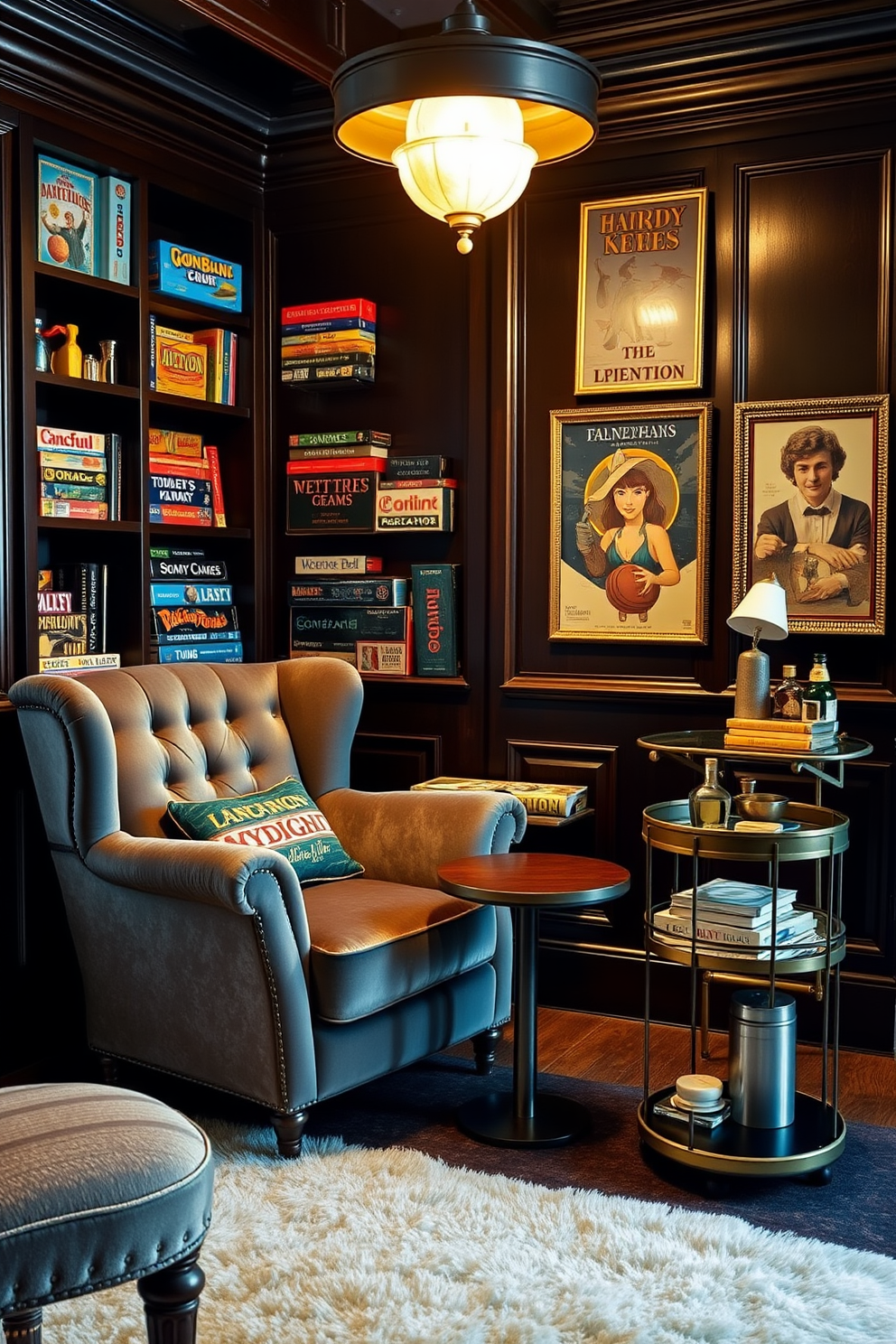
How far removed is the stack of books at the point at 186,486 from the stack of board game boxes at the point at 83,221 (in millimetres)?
575

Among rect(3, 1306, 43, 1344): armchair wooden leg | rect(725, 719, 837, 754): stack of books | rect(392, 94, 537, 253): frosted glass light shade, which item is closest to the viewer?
rect(3, 1306, 43, 1344): armchair wooden leg

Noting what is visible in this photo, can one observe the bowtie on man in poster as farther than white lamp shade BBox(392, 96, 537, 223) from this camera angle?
Yes

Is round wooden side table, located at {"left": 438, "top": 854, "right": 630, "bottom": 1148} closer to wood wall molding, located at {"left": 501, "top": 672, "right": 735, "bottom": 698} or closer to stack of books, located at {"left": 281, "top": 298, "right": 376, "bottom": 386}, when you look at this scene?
wood wall molding, located at {"left": 501, "top": 672, "right": 735, "bottom": 698}

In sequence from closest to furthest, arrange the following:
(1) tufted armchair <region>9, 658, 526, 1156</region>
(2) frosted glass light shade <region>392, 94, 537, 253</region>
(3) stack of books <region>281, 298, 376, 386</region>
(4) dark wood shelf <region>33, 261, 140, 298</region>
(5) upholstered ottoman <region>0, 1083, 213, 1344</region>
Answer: (5) upholstered ottoman <region>0, 1083, 213, 1344</region> → (2) frosted glass light shade <region>392, 94, 537, 253</region> → (1) tufted armchair <region>9, 658, 526, 1156</region> → (4) dark wood shelf <region>33, 261, 140, 298</region> → (3) stack of books <region>281, 298, 376, 386</region>

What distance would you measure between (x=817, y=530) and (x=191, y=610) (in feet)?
6.47

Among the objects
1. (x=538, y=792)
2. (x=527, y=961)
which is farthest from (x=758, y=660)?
(x=538, y=792)

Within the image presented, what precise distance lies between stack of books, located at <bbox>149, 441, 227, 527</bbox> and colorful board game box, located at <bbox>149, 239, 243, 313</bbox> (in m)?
0.45

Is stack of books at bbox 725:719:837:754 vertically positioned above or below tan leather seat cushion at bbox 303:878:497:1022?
above

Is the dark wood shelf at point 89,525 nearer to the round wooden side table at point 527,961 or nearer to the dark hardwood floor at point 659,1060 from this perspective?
the round wooden side table at point 527,961

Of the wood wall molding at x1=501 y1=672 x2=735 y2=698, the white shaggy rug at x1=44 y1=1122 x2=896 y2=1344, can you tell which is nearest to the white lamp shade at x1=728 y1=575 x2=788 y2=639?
the wood wall molding at x1=501 y1=672 x2=735 y2=698

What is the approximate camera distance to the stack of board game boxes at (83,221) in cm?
362

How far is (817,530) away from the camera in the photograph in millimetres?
3654

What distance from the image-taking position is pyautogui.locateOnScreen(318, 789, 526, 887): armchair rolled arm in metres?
3.42

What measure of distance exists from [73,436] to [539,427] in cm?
140
